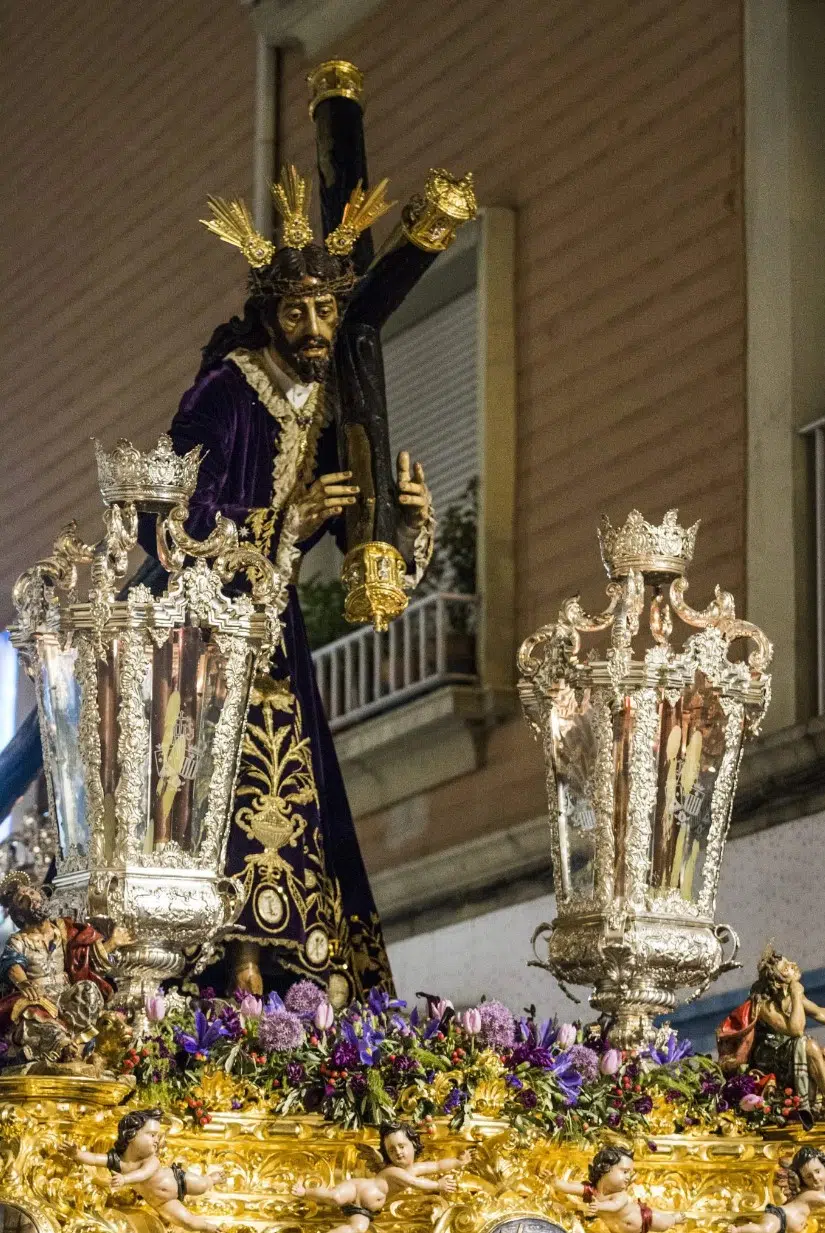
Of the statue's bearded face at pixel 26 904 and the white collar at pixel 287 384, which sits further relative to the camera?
the white collar at pixel 287 384

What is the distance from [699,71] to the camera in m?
8.93

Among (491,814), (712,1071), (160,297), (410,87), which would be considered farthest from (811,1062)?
(160,297)

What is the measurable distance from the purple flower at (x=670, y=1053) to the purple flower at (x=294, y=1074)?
28.6 inches

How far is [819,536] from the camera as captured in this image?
8.10m

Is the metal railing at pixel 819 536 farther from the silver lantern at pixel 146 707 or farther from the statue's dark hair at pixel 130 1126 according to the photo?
the statue's dark hair at pixel 130 1126

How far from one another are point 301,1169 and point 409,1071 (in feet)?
0.81

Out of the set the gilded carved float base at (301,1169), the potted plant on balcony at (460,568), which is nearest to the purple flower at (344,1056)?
the gilded carved float base at (301,1169)

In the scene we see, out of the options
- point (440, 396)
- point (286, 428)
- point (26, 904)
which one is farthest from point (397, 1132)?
point (440, 396)

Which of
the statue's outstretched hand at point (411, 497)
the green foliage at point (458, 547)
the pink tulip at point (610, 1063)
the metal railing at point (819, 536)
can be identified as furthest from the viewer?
the green foliage at point (458, 547)

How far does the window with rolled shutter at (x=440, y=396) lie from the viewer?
1012 cm

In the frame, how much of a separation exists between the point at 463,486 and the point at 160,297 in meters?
2.42

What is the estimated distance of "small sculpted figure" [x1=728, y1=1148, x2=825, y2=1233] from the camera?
4812 mm

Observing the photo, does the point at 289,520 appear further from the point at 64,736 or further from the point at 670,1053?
the point at 670,1053

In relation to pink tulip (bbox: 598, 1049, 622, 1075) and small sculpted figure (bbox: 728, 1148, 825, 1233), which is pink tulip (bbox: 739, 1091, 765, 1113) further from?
pink tulip (bbox: 598, 1049, 622, 1075)
